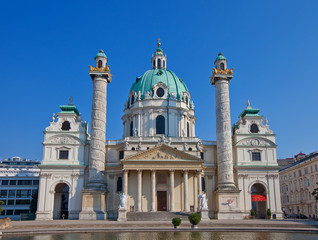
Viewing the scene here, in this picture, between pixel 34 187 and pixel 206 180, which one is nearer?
pixel 206 180

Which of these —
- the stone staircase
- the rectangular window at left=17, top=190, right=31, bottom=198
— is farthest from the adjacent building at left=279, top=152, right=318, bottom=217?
the rectangular window at left=17, top=190, right=31, bottom=198

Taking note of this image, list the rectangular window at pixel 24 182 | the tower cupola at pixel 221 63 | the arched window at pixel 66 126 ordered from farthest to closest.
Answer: the rectangular window at pixel 24 182 → the arched window at pixel 66 126 → the tower cupola at pixel 221 63

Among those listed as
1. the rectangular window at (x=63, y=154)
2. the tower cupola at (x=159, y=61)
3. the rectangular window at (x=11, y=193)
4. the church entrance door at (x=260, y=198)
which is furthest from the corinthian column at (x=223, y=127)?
the rectangular window at (x=11, y=193)

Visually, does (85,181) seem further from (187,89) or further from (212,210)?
(187,89)


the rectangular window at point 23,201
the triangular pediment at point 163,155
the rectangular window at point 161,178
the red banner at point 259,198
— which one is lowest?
the rectangular window at point 23,201

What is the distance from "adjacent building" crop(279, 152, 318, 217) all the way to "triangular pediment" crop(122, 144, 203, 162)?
2353 cm

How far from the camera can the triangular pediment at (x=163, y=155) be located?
47219 millimetres

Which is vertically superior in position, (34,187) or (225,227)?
(34,187)

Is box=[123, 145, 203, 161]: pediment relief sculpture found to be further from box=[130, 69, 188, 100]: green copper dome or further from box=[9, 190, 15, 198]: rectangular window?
box=[9, 190, 15, 198]: rectangular window

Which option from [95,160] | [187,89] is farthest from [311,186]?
[95,160]

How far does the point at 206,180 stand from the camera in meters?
51.5

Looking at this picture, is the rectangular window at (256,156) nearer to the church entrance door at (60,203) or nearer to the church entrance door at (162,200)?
the church entrance door at (162,200)

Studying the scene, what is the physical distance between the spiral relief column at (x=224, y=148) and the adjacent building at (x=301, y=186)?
16.9m

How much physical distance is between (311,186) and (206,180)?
20.5 metres
